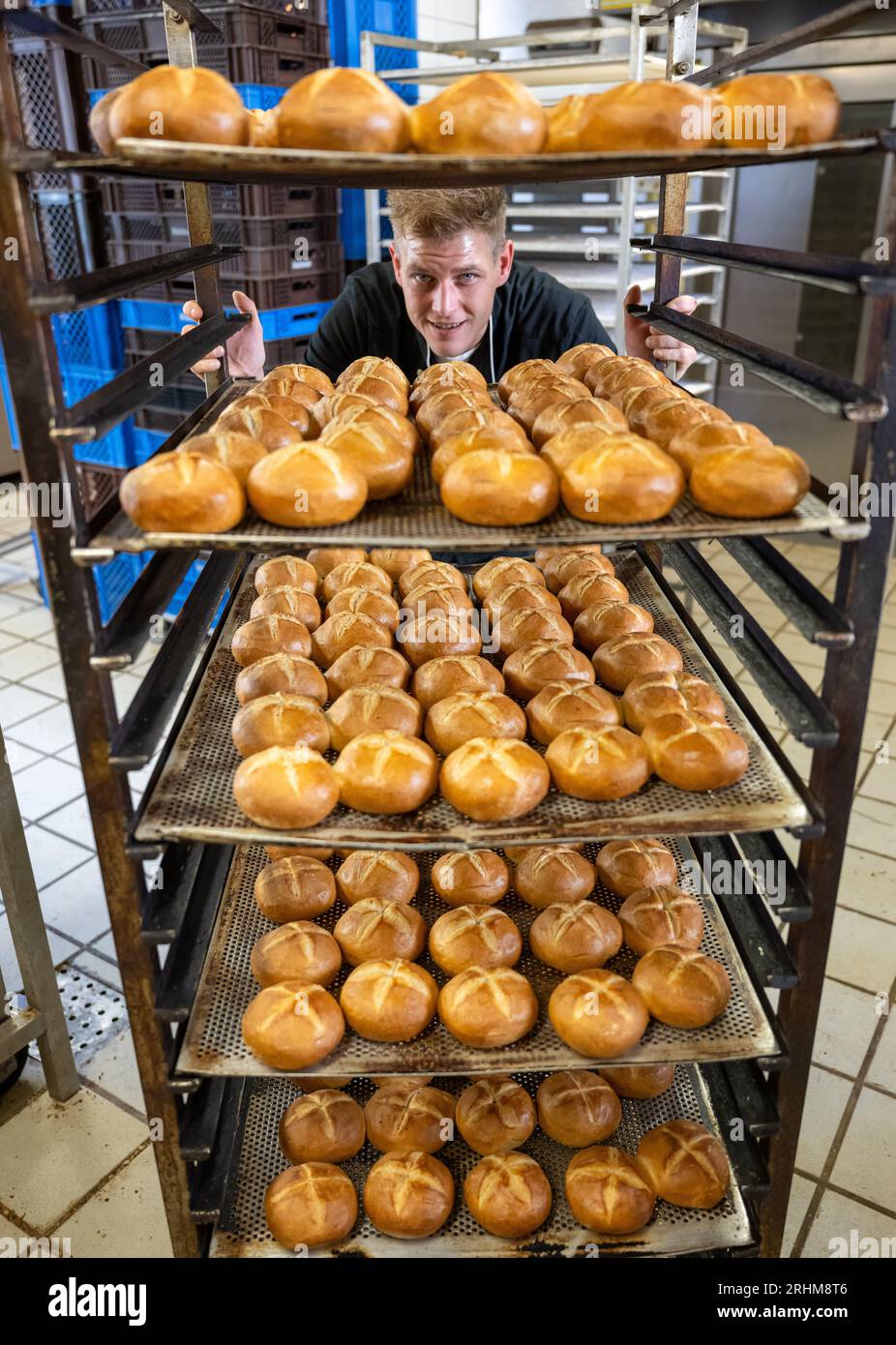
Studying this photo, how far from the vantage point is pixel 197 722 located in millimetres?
1890

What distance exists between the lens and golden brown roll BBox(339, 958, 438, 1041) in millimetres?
1712

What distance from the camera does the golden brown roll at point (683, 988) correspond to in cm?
174

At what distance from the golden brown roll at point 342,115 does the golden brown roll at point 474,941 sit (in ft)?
4.51

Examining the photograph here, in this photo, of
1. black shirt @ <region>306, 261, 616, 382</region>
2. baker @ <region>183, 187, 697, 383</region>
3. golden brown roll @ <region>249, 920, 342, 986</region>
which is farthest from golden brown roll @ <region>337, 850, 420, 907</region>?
black shirt @ <region>306, 261, 616, 382</region>

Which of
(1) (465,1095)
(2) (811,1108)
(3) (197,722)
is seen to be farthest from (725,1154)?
(3) (197,722)

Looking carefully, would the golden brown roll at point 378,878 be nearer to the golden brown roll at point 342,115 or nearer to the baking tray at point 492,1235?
the baking tray at point 492,1235

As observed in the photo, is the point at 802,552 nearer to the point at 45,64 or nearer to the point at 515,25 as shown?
the point at 515,25

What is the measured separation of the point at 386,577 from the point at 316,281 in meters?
2.90

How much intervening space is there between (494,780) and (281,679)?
523 mm

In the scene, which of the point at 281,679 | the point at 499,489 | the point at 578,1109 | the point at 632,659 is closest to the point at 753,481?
the point at 499,489

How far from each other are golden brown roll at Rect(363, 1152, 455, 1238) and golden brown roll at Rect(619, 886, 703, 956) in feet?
1.99

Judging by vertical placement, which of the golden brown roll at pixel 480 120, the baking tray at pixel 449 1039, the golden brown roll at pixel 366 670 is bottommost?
the baking tray at pixel 449 1039

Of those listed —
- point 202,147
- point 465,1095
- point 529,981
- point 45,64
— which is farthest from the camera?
point 45,64

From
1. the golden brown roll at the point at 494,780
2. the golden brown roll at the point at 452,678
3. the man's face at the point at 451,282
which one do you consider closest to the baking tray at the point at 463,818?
the golden brown roll at the point at 494,780
